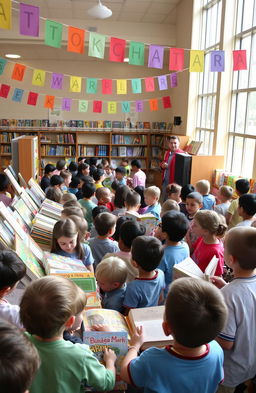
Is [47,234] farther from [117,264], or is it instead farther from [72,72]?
[72,72]

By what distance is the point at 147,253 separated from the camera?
165 centimetres

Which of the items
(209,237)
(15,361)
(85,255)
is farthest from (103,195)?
(15,361)

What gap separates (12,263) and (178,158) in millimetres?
4591

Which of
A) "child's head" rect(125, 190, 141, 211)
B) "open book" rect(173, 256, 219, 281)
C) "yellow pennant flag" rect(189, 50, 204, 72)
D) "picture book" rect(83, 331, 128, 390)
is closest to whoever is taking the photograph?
"picture book" rect(83, 331, 128, 390)

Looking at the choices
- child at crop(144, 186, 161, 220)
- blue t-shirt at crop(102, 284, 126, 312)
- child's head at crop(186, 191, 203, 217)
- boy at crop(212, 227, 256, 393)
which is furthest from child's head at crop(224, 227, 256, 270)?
child at crop(144, 186, 161, 220)

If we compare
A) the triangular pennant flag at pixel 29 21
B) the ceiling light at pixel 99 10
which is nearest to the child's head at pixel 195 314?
the triangular pennant flag at pixel 29 21

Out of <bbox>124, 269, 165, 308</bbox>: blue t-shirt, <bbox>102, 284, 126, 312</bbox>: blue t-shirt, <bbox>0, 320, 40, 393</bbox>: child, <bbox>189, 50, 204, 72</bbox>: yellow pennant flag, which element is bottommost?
<bbox>102, 284, 126, 312</bbox>: blue t-shirt

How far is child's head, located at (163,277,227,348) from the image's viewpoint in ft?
3.25

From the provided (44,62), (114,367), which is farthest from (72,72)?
(114,367)

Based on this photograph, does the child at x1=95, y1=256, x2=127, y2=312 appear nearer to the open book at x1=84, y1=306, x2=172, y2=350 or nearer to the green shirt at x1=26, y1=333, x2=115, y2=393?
the open book at x1=84, y1=306, x2=172, y2=350

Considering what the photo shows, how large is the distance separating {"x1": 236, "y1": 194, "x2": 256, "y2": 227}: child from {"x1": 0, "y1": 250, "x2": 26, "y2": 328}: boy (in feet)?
6.00

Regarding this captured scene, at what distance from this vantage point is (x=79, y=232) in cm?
225

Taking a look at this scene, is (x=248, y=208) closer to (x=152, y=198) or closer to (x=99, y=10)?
(x=152, y=198)

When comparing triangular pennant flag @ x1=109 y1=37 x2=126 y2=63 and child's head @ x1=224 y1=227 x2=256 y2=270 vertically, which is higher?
triangular pennant flag @ x1=109 y1=37 x2=126 y2=63
